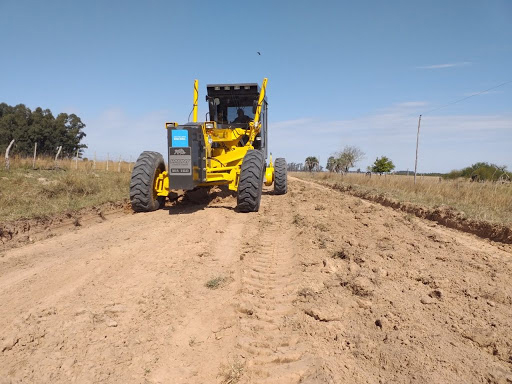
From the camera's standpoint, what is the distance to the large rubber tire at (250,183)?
6.94m

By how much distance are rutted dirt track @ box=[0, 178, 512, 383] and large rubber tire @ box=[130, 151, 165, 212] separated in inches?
77.8

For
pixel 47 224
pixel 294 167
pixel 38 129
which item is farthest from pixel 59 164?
pixel 294 167

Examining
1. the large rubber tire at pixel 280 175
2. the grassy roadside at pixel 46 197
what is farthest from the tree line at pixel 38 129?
the large rubber tire at pixel 280 175

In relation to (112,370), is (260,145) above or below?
above

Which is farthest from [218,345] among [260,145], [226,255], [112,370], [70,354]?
[260,145]

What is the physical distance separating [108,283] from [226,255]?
5.05 ft

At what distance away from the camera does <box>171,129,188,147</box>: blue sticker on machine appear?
6742mm

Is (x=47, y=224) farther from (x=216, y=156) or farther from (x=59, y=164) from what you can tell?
(x=59, y=164)

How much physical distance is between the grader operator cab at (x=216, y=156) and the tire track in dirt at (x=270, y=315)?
2.20 metres

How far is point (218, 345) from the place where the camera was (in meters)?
2.64

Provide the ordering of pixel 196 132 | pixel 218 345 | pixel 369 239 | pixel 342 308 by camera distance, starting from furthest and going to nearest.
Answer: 1. pixel 196 132
2. pixel 369 239
3. pixel 342 308
4. pixel 218 345

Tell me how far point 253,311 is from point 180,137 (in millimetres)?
4481

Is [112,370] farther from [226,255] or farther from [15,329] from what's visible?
[226,255]

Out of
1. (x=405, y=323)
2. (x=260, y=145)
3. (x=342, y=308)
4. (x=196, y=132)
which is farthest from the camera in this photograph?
(x=260, y=145)
